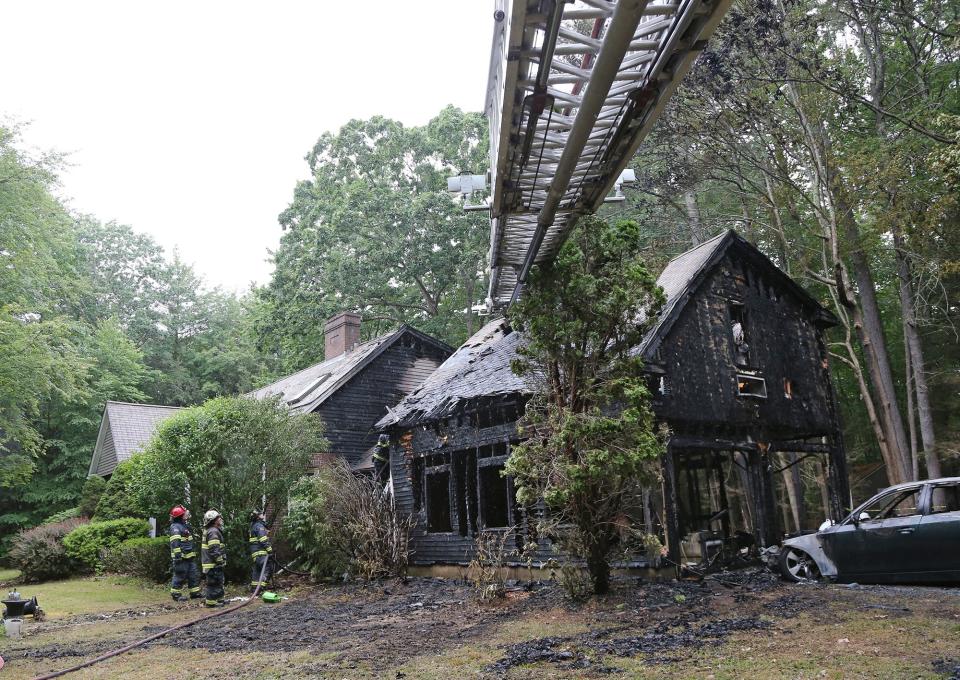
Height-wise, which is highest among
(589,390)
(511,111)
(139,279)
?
(139,279)

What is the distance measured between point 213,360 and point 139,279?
8941mm

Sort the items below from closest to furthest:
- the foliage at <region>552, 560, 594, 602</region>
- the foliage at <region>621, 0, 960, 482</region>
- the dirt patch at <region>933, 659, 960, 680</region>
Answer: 1. the dirt patch at <region>933, 659, 960, 680</region>
2. the foliage at <region>552, 560, 594, 602</region>
3. the foliage at <region>621, 0, 960, 482</region>

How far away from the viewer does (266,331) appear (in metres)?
33.1

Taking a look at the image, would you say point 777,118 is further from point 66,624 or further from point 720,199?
point 66,624

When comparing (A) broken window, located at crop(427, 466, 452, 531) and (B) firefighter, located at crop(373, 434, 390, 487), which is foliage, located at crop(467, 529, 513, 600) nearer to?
(A) broken window, located at crop(427, 466, 452, 531)

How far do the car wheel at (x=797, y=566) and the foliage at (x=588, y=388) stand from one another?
345 centimetres

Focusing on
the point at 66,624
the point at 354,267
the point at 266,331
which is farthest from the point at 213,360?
the point at 66,624

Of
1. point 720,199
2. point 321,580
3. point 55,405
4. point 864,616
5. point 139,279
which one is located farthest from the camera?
point 139,279

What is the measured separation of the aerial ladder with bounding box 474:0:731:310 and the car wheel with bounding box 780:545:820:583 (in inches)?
272

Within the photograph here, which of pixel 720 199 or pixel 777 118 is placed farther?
pixel 720 199

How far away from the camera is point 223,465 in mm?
17188

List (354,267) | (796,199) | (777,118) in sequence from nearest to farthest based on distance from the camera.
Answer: (777,118), (796,199), (354,267)

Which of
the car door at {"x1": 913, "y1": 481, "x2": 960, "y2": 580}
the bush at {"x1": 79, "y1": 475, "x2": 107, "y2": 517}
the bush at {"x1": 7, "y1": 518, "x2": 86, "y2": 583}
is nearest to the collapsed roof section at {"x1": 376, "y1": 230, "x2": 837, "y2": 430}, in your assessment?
the car door at {"x1": 913, "y1": 481, "x2": 960, "y2": 580}

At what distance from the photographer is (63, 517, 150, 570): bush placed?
20.7 metres
